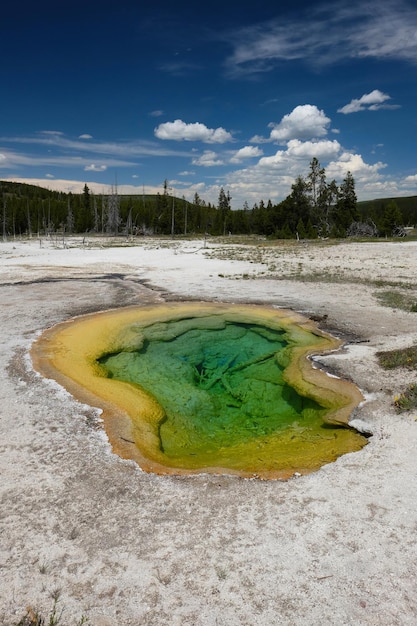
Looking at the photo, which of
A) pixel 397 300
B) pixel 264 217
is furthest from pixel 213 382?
pixel 264 217

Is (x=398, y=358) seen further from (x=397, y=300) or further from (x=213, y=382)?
(x=397, y=300)

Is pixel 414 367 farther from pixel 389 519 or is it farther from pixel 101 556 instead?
pixel 101 556

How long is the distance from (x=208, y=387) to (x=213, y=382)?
1.16ft

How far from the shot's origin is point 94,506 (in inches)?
193

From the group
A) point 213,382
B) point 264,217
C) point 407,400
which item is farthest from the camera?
point 264,217

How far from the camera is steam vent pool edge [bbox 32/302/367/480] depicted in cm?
649

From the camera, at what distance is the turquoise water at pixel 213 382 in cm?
756

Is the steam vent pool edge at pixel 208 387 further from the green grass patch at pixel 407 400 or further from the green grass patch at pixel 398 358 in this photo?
the green grass patch at pixel 398 358

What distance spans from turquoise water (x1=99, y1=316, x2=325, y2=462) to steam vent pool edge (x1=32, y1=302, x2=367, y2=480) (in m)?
0.03

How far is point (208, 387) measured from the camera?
32.4 ft

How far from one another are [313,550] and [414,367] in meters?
5.83

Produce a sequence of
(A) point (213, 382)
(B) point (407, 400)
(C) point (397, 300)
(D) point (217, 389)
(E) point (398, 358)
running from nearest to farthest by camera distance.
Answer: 1. (B) point (407, 400)
2. (E) point (398, 358)
3. (D) point (217, 389)
4. (A) point (213, 382)
5. (C) point (397, 300)

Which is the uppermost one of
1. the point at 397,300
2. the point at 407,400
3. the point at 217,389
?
the point at 397,300

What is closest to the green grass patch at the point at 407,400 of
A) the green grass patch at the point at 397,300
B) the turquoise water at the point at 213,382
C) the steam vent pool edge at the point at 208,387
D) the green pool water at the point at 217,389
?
the steam vent pool edge at the point at 208,387
